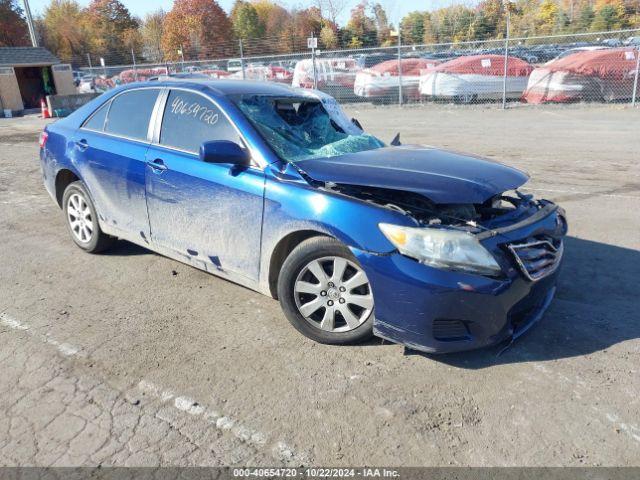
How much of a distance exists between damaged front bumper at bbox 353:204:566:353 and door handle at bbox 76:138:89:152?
3.09 metres

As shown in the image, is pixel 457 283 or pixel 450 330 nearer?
pixel 457 283

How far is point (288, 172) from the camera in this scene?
349 cm

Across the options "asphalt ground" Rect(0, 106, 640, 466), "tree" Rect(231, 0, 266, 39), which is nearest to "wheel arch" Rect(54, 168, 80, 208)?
"asphalt ground" Rect(0, 106, 640, 466)

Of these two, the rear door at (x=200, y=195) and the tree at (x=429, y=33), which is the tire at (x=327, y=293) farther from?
the tree at (x=429, y=33)

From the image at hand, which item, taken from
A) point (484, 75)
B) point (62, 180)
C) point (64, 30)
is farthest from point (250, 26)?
point (62, 180)

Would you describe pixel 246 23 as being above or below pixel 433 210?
above

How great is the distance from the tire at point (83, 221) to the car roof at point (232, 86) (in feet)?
3.96

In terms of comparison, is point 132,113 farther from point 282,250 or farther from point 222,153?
point 282,250

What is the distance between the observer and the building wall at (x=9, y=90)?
949 inches

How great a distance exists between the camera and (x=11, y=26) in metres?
59.7

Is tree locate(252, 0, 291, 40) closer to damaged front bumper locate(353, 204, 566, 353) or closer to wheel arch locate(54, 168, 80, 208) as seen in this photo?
wheel arch locate(54, 168, 80, 208)

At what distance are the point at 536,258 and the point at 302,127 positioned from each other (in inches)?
80.4

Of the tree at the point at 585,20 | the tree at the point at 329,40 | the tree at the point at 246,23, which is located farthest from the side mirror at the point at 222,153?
the tree at the point at 246,23

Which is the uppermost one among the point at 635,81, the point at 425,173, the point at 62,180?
the point at 425,173
